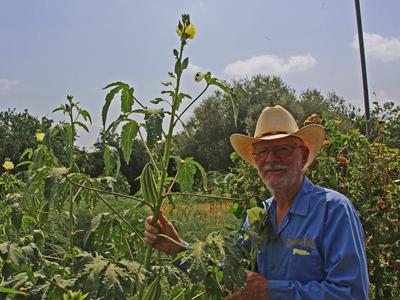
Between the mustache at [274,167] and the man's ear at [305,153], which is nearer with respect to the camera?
the mustache at [274,167]

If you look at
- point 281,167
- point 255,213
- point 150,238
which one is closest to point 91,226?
point 150,238

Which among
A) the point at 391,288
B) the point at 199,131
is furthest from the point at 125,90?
the point at 199,131

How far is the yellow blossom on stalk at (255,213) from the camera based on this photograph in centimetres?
167

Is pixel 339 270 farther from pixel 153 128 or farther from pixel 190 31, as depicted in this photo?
pixel 190 31

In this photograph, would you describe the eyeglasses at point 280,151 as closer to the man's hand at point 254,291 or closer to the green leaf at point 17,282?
the man's hand at point 254,291

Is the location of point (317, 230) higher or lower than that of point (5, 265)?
higher

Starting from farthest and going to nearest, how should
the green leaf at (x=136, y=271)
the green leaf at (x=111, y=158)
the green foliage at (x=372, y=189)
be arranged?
the green foliage at (x=372, y=189)
the green leaf at (x=111, y=158)
the green leaf at (x=136, y=271)

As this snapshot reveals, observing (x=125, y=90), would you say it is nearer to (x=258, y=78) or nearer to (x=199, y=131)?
(x=199, y=131)

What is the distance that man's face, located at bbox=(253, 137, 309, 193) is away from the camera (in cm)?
203

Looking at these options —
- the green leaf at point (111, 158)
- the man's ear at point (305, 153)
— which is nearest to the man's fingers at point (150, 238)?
the green leaf at point (111, 158)

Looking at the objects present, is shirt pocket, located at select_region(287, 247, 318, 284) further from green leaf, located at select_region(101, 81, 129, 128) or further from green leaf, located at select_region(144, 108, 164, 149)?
green leaf, located at select_region(101, 81, 129, 128)

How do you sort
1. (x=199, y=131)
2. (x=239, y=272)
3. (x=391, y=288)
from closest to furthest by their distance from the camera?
(x=239, y=272) < (x=391, y=288) < (x=199, y=131)

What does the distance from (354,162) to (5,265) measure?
10.3 feet

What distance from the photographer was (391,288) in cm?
333
